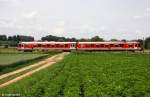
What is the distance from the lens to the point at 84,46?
9412cm

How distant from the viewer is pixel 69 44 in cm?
9512

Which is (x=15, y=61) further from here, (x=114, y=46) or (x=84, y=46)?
(x=114, y=46)

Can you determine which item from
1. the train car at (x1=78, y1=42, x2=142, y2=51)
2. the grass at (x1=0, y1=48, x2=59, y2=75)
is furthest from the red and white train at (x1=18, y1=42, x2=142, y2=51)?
the grass at (x1=0, y1=48, x2=59, y2=75)

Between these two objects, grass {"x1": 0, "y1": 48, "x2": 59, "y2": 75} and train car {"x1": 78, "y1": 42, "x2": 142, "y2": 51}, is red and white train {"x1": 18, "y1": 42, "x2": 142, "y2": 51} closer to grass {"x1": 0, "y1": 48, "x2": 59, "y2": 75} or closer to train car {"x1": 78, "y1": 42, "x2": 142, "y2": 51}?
train car {"x1": 78, "y1": 42, "x2": 142, "y2": 51}

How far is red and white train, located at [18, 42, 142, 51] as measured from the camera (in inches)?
3605

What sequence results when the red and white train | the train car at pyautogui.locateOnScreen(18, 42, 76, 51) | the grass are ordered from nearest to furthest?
the grass → the red and white train → the train car at pyautogui.locateOnScreen(18, 42, 76, 51)

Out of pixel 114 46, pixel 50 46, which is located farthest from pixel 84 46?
pixel 50 46

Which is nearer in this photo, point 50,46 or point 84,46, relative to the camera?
point 84,46

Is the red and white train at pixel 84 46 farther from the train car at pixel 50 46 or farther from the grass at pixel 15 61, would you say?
the grass at pixel 15 61

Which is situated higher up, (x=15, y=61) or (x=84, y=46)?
(x=84, y=46)

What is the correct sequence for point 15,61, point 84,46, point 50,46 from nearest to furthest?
1. point 15,61
2. point 84,46
3. point 50,46

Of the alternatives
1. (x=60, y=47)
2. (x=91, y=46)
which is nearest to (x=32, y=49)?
(x=60, y=47)

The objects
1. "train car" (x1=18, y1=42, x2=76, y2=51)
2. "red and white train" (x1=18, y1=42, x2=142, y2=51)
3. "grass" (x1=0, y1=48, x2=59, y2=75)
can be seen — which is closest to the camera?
"grass" (x1=0, y1=48, x2=59, y2=75)

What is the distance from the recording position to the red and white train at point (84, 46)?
9156cm
